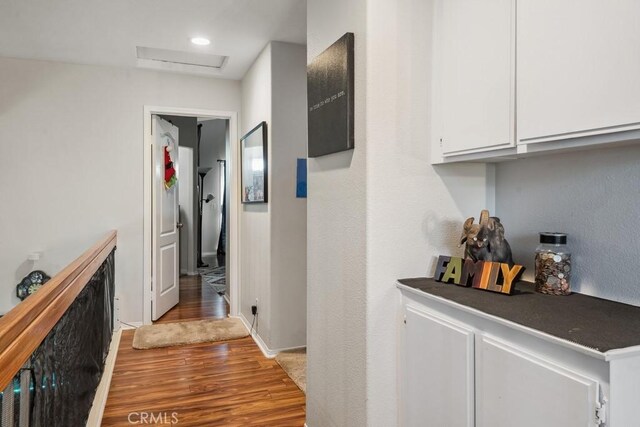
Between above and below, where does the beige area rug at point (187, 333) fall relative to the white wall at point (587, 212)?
below

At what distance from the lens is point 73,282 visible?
61.6 inches

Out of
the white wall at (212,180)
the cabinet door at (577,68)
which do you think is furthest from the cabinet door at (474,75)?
the white wall at (212,180)

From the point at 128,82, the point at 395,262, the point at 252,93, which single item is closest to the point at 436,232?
the point at 395,262

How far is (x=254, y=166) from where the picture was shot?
3.66 metres

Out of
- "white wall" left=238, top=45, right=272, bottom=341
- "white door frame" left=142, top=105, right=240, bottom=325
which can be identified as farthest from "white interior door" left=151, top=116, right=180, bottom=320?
"white wall" left=238, top=45, right=272, bottom=341

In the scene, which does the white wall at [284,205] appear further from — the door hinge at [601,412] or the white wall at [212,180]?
the white wall at [212,180]

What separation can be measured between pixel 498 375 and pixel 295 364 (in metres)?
2.13

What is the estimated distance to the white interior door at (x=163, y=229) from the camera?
13.7ft

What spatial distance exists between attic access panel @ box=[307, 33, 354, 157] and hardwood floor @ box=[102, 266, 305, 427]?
60.2 inches

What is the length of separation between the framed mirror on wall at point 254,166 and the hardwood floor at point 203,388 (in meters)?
1.27

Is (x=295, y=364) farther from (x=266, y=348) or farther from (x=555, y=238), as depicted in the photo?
(x=555, y=238)

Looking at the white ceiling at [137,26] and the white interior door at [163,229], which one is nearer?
the white ceiling at [137,26]

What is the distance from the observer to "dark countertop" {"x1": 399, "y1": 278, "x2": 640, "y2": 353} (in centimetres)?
98

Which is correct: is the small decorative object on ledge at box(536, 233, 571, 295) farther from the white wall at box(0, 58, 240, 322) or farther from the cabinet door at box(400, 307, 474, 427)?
the white wall at box(0, 58, 240, 322)
